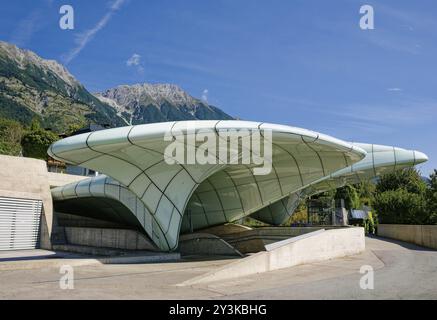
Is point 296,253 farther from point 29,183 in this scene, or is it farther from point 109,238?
point 29,183

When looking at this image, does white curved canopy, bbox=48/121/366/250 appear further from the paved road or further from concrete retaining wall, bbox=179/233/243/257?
the paved road

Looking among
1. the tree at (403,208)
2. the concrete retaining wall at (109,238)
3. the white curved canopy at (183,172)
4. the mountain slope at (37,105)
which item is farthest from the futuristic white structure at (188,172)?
the mountain slope at (37,105)

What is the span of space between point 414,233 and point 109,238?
21.4 metres

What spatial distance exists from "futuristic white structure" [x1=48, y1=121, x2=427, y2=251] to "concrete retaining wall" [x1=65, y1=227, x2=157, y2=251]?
88 cm

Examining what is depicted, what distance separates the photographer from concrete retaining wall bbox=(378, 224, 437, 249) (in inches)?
1029

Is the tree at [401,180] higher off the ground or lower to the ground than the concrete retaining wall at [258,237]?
higher

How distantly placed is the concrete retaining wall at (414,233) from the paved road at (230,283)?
10702mm

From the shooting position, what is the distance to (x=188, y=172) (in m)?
20.5

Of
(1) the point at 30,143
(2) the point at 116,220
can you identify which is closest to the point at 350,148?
(2) the point at 116,220

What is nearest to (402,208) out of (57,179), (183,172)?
(183,172)

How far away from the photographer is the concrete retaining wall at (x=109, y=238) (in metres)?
24.5

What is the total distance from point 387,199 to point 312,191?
6.93m

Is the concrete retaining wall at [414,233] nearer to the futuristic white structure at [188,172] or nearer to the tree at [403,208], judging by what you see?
the tree at [403,208]

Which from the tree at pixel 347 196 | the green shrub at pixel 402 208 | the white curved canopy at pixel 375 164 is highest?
the white curved canopy at pixel 375 164
